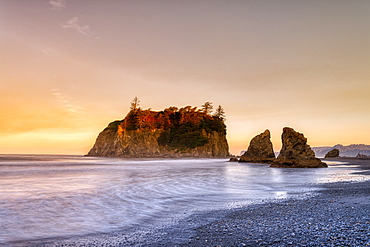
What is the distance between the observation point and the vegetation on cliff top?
4653 inches

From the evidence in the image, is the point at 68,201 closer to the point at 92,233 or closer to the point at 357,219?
the point at 92,233

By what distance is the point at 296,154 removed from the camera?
3869 centimetres

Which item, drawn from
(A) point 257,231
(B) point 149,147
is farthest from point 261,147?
(B) point 149,147

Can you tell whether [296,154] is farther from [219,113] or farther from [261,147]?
[219,113]

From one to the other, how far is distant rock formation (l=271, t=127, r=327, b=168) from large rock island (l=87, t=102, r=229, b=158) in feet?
245

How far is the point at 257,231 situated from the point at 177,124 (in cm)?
12294

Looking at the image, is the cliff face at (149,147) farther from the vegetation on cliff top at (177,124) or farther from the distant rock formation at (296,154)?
the distant rock formation at (296,154)

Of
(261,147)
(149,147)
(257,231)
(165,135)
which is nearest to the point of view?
(257,231)

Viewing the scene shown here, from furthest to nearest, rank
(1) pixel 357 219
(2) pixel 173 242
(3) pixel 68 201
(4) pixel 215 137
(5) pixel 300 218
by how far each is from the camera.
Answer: (4) pixel 215 137 < (3) pixel 68 201 < (5) pixel 300 218 < (1) pixel 357 219 < (2) pixel 173 242

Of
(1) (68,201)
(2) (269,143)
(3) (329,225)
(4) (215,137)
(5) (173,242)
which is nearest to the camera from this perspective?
(5) (173,242)

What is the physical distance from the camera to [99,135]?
132500 mm

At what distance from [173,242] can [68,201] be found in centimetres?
838

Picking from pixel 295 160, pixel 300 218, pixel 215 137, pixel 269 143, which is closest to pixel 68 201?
pixel 300 218

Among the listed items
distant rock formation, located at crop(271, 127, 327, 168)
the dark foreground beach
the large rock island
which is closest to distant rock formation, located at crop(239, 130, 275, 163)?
distant rock formation, located at crop(271, 127, 327, 168)
